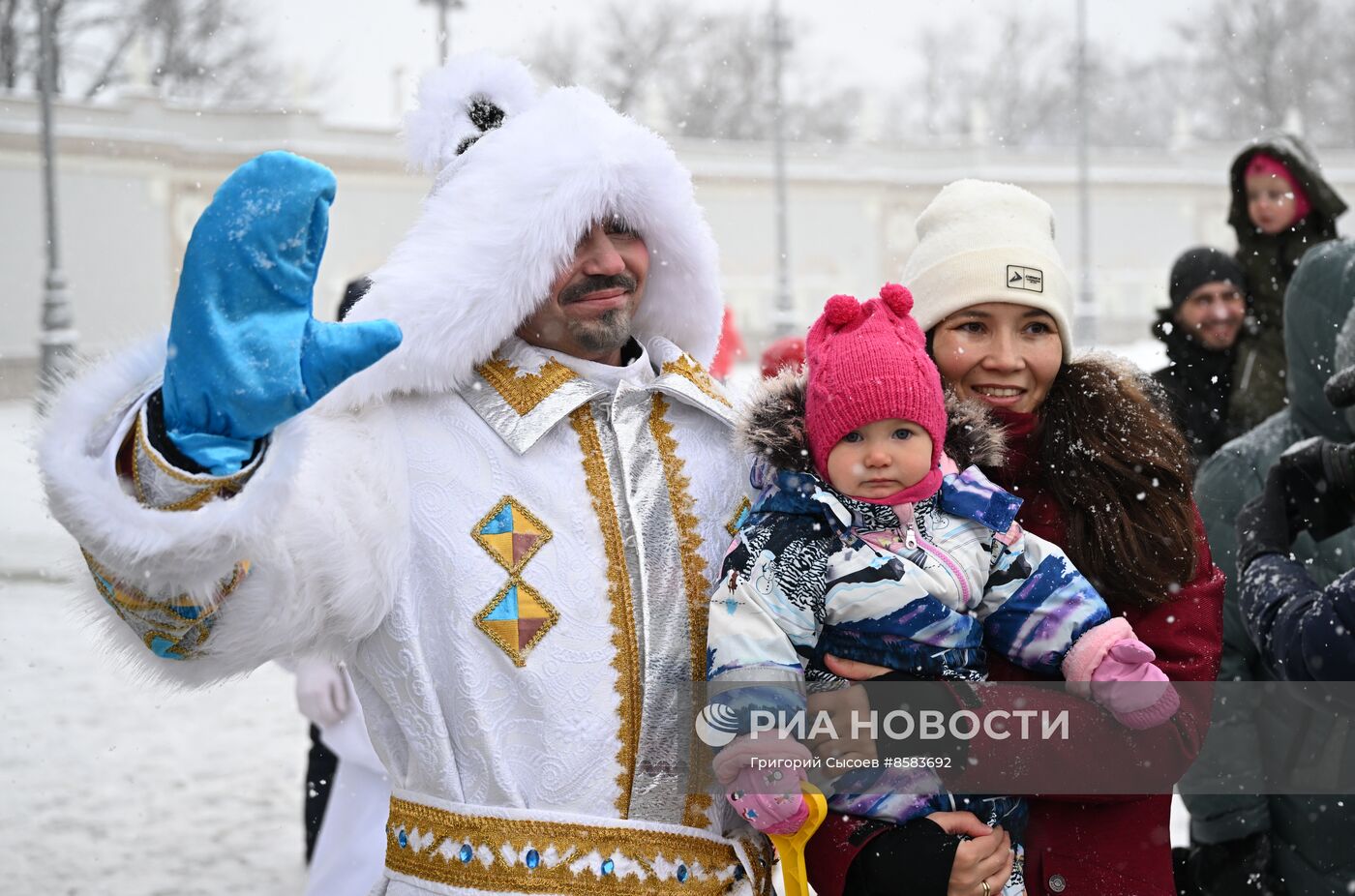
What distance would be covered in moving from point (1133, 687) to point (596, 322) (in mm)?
961

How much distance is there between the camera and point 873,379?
1.97 metres

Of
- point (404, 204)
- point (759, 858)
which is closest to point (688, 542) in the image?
point (759, 858)

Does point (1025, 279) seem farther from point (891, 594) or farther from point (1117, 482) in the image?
point (891, 594)

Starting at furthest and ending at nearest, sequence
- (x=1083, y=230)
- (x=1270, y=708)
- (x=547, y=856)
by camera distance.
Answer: (x=1083, y=230) → (x=1270, y=708) → (x=547, y=856)

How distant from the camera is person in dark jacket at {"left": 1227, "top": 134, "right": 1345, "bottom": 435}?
445cm

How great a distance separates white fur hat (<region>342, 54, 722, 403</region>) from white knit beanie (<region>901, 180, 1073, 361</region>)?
37 centimetres

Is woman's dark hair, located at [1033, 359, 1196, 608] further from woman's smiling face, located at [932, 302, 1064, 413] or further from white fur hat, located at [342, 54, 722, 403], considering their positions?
white fur hat, located at [342, 54, 722, 403]

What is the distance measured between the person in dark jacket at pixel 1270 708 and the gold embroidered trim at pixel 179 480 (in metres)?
2.09

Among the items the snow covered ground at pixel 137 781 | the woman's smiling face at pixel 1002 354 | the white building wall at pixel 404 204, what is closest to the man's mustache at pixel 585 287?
the woman's smiling face at pixel 1002 354

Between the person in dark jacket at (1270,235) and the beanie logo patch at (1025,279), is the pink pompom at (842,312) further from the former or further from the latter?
the person in dark jacket at (1270,235)

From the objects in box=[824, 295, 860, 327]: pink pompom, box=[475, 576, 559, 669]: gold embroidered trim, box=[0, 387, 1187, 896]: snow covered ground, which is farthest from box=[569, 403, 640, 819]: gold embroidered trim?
box=[0, 387, 1187, 896]: snow covered ground

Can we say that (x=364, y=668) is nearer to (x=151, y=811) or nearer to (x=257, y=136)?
(x=151, y=811)

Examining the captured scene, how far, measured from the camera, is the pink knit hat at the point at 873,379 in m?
1.97

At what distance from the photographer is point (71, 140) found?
22016 millimetres
